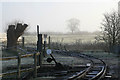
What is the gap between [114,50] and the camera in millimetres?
31297

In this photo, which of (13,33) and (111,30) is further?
(111,30)

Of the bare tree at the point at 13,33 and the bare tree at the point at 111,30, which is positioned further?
the bare tree at the point at 111,30

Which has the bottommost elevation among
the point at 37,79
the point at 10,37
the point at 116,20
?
the point at 37,79

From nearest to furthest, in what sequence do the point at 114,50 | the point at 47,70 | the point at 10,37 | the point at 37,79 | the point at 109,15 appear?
the point at 37,79 → the point at 47,70 → the point at 10,37 → the point at 114,50 → the point at 109,15

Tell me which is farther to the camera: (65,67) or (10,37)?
(10,37)

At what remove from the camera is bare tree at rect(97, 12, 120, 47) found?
37.3 meters

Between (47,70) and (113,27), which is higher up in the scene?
(113,27)

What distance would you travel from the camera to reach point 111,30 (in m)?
38.1

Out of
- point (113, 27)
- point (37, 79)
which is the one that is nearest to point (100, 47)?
point (113, 27)

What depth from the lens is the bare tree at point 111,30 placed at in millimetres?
37281

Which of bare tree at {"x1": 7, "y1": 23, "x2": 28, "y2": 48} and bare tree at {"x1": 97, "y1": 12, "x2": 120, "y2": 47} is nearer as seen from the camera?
bare tree at {"x1": 7, "y1": 23, "x2": 28, "y2": 48}

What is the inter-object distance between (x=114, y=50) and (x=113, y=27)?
7.63 metres

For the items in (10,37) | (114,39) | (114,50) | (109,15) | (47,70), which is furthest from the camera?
(109,15)

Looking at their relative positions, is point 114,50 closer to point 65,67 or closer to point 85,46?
point 85,46
